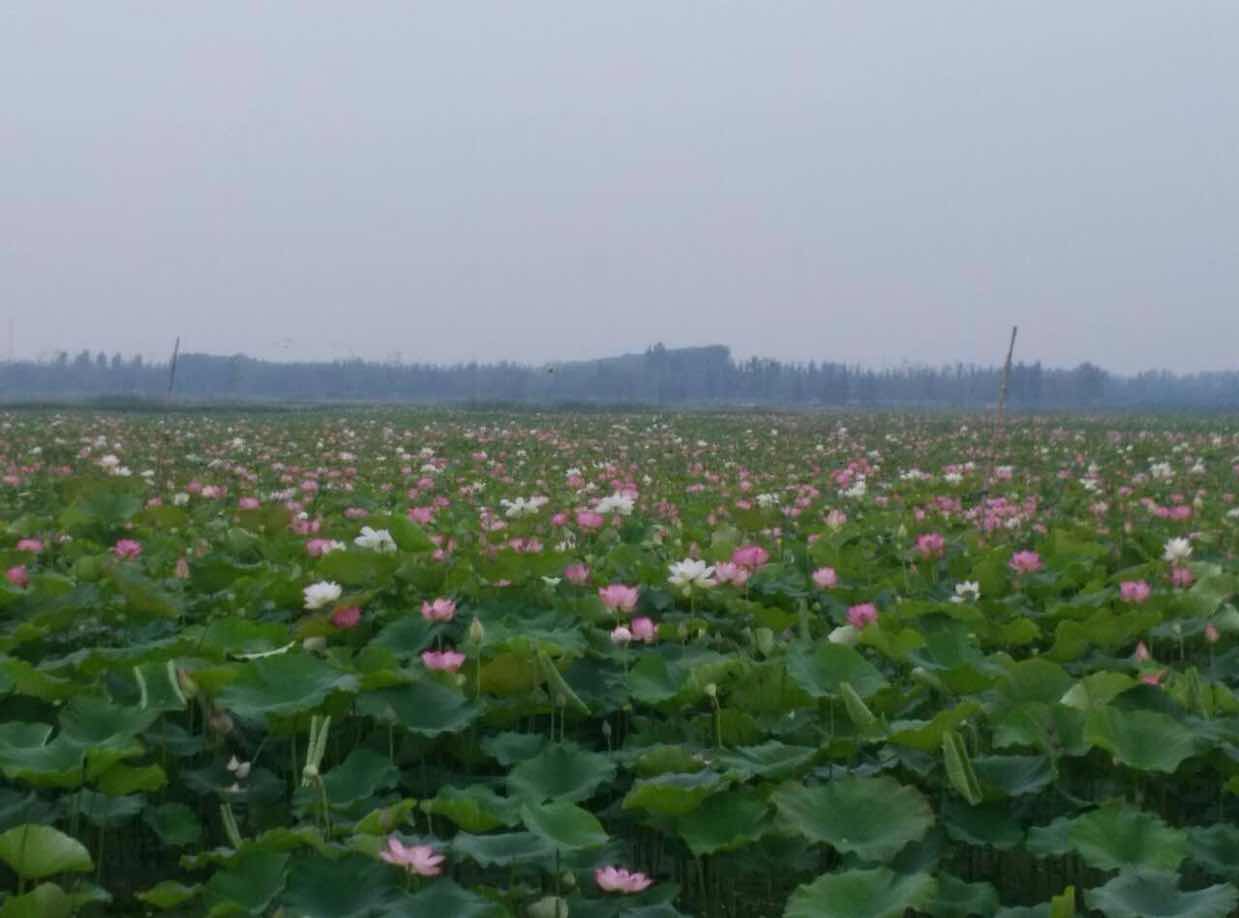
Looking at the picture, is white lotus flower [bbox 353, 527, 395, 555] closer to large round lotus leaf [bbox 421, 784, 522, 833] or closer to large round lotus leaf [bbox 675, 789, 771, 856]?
large round lotus leaf [bbox 421, 784, 522, 833]

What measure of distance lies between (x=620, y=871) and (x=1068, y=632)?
1562 millimetres

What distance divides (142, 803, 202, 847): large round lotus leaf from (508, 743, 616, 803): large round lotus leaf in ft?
1.88

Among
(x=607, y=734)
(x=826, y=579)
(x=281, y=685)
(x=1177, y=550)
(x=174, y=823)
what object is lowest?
(x=174, y=823)

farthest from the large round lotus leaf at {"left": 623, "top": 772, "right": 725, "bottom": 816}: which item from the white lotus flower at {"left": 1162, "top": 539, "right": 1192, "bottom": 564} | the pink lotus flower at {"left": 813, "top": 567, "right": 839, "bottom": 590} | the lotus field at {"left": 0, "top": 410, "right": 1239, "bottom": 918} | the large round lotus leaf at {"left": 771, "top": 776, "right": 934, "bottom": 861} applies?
the white lotus flower at {"left": 1162, "top": 539, "right": 1192, "bottom": 564}

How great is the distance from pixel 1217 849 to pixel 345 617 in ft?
6.27

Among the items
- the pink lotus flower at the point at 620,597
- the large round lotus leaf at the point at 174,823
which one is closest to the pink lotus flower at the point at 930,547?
the pink lotus flower at the point at 620,597

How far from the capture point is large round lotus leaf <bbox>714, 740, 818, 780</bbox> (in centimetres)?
220

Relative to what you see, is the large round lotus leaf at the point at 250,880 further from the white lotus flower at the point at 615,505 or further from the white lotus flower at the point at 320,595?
the white lotus flower at the point at 615,505

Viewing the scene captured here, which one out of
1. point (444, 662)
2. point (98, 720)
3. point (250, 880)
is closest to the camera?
point (250, 880)

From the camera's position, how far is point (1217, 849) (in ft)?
6.70

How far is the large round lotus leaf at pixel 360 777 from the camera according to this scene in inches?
90.8

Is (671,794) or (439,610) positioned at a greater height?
(439,610)

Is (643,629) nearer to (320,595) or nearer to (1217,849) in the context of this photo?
(320,595)

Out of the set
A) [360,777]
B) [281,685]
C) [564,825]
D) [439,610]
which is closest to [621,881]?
[564,825]
